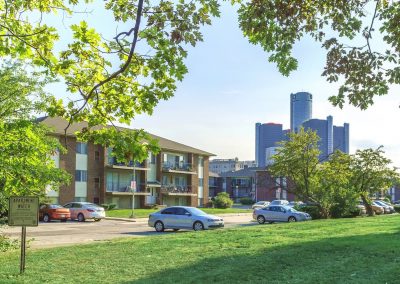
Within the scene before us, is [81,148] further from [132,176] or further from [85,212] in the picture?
[85,212]

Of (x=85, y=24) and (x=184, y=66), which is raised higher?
(x=85, y=24)

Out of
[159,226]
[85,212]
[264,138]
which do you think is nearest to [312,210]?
[159,226]

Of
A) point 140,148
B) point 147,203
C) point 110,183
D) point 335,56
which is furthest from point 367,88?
point 147,203

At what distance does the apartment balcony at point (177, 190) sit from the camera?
62500mm

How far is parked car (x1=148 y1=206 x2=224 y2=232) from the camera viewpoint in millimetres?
26797

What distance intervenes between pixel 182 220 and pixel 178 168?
1479 inches

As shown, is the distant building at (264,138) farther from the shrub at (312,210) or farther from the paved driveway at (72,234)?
the paved driveway at (72,234)

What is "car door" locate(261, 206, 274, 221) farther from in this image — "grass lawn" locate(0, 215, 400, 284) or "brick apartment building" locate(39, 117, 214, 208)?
"grass lawn" locate(0, 215, 400, 284)

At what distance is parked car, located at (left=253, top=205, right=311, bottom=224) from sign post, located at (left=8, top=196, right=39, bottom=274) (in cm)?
2541

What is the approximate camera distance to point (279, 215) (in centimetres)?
3509

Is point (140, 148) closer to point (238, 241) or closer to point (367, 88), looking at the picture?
point (367, 88)

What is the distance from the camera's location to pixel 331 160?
36469mm

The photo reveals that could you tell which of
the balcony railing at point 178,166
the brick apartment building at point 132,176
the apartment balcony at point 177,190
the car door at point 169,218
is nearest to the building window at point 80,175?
the brick apartment building at point 132,176

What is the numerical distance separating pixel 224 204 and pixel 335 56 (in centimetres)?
5787
